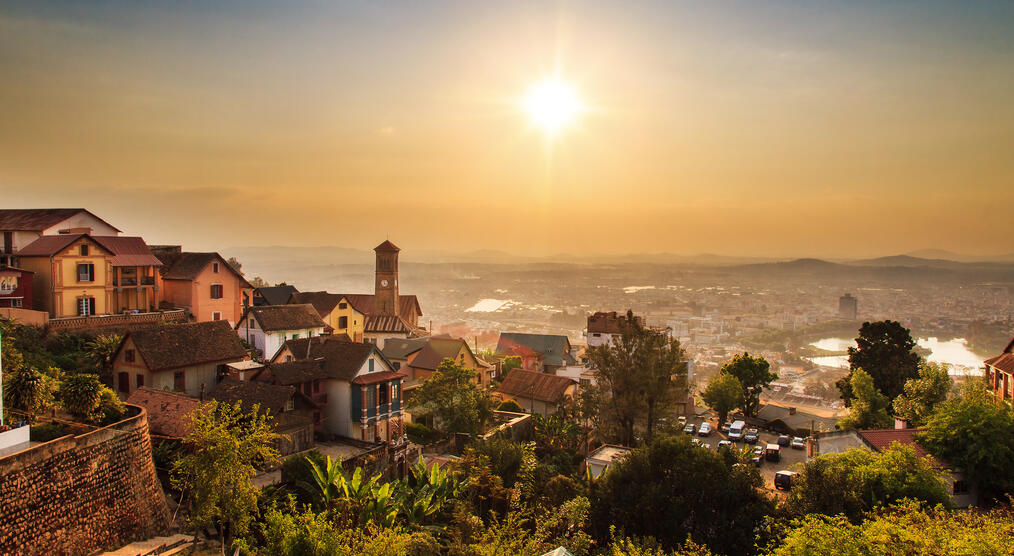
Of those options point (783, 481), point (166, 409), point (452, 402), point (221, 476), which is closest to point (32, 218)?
point (166, 409)

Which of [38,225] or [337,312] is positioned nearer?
[38,225]

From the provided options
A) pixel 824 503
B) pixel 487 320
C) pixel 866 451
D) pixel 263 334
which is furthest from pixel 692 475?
pixel 487 320

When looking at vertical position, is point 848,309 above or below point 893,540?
below

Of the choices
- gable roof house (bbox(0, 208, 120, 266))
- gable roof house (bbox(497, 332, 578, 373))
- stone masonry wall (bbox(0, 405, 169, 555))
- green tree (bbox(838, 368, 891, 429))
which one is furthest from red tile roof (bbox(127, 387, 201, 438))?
gable roof house (bbox(497, 332, 578, 373))

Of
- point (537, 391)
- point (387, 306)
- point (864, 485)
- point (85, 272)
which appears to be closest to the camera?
point (864, 485)

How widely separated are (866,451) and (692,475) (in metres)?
10.2

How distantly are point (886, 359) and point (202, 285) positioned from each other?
5404 cm

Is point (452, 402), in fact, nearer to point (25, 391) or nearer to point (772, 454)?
point (25, 391)

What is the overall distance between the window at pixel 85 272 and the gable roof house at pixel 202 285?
568 cm

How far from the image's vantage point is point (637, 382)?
37688mm

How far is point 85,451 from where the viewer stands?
17.4 meters

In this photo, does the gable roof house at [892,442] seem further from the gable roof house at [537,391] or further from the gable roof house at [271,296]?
the gable roof house at [271,296]

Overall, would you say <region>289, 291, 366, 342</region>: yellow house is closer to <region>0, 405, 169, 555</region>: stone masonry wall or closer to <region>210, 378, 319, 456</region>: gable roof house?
<region>210, 378, 319, 456</region>: gable roof house

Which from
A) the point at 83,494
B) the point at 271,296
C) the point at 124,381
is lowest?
the point at 83,494
